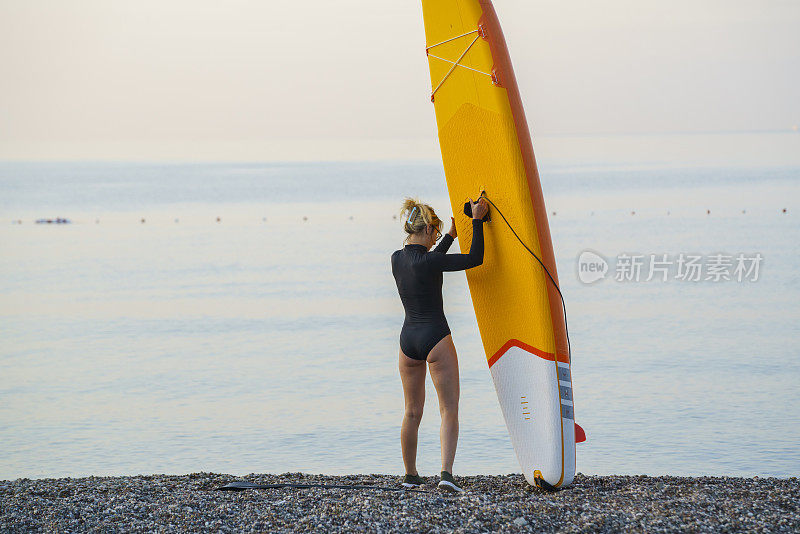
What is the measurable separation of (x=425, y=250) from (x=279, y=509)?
1.39 meters

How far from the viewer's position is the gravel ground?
3.84m

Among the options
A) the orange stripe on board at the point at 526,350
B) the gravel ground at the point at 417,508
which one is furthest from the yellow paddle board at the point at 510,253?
the gravel ground at the point at 417,508

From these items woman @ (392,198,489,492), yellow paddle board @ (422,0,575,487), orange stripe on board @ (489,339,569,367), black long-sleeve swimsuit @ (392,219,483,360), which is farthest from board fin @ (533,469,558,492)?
black long-sleeve swimsuit @ (392,219,483,360)

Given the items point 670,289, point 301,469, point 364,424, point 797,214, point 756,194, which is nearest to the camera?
point 301,469

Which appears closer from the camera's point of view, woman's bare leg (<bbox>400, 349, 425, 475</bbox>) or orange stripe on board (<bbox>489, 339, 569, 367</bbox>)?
woman's bare leg (<bbox>400, 349, 425, 475</bbox>)

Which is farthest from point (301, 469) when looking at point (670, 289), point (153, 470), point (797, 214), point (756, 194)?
point (756, 194)

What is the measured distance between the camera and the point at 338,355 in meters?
9.66

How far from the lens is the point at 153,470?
647 centimetres

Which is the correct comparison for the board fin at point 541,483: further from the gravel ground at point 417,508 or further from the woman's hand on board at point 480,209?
the woman's hand on board at point 480,209

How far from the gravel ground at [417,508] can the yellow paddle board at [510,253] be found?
0.31 metres

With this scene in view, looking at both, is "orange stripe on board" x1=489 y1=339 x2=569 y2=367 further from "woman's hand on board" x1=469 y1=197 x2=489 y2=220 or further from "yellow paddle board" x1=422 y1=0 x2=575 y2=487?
"woman's hand on board" x1=469 y1=197 x2=489 y2=220

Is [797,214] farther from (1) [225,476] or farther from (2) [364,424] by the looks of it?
(1) [225,476]

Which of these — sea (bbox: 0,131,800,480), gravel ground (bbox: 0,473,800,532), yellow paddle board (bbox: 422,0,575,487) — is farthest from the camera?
sea (bbox: 0,131,800,480)

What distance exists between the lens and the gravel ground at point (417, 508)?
12.6 ft
